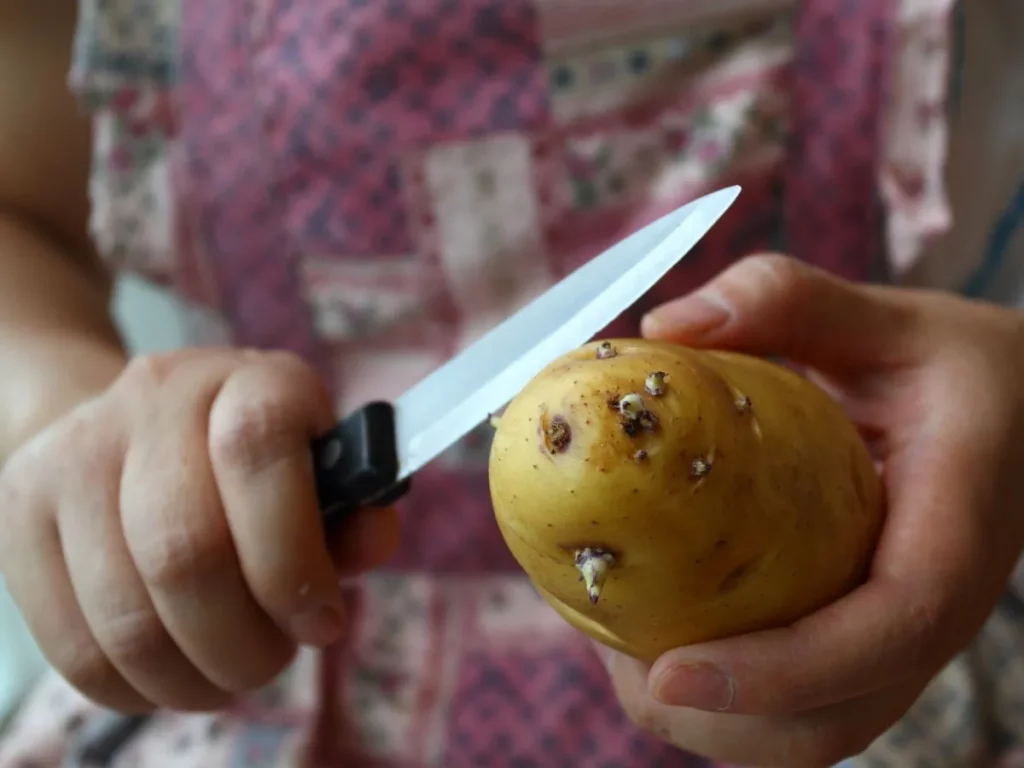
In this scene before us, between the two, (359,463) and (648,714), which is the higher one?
(359,463)

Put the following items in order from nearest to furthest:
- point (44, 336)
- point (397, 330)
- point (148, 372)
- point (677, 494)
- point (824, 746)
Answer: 1. point (677, 494)
2. point (824, 746)
3. point (148, 372)
4. point (44, 336)
5. point (397, 330)

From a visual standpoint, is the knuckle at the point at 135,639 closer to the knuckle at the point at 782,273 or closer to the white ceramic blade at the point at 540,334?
the white ceramic blade at the point at 540,334

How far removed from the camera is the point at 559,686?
2.38ft

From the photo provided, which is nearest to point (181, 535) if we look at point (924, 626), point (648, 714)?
point (648, 714)

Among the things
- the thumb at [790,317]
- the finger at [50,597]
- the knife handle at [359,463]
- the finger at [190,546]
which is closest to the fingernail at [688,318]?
the thumb at [790,317]

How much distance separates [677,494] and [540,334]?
13 centimetres

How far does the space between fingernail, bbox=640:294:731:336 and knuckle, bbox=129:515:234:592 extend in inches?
9.6

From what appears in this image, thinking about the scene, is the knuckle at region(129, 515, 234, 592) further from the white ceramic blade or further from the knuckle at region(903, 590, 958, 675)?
the knuckle at region(903, 590, 958, 675)

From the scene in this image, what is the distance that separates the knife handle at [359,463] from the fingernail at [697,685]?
0.16m

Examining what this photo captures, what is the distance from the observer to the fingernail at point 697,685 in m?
0.35

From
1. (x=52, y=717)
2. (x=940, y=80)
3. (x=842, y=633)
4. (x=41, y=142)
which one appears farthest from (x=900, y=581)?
(x=41, y=142)

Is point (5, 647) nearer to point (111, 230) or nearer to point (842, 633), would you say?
point (111, 230)

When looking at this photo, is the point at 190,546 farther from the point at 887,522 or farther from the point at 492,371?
the point at 887,522

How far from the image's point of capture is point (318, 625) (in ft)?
1.59
